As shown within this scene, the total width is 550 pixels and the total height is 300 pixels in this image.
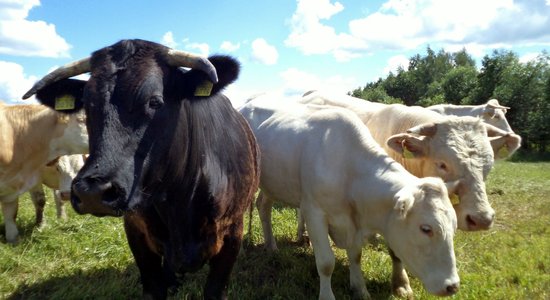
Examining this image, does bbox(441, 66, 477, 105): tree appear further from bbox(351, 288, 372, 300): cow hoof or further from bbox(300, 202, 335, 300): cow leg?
bbox(300, 202, 335, 300): cow leg

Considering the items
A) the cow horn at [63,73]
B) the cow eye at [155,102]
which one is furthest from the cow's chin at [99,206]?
the cow horn at [63,73]

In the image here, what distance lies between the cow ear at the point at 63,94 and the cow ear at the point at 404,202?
256cm

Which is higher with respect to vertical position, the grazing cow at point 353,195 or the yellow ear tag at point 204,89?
the yellow ear tag at point 204,89

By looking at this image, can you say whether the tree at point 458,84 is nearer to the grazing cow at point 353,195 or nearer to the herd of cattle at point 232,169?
the herd of cattle at point 232,169

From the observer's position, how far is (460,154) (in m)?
4.38

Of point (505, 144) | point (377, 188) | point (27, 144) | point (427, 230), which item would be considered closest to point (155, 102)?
point (377, 188)

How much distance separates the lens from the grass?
14.6 feet

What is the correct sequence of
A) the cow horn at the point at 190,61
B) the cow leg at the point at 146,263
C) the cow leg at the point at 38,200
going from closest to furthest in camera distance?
the cow horn at the point at 190,61 < the cow leg at the point at 146,263 < the cow leg at the point at 38,200

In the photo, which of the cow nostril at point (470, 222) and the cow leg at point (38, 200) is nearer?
the cow nostril at point (470, 222)

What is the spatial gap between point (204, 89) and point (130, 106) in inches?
23.5

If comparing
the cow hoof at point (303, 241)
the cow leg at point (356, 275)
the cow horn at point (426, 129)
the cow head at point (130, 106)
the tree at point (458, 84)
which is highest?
the cow head at point (130, 106)

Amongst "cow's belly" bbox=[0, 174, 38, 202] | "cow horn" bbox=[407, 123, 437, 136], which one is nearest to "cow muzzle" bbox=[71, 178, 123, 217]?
"cow horn" bbox=[407, 123, 437, 136]

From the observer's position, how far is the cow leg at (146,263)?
12.0 feet

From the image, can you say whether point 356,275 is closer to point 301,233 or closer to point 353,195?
point 353,195
